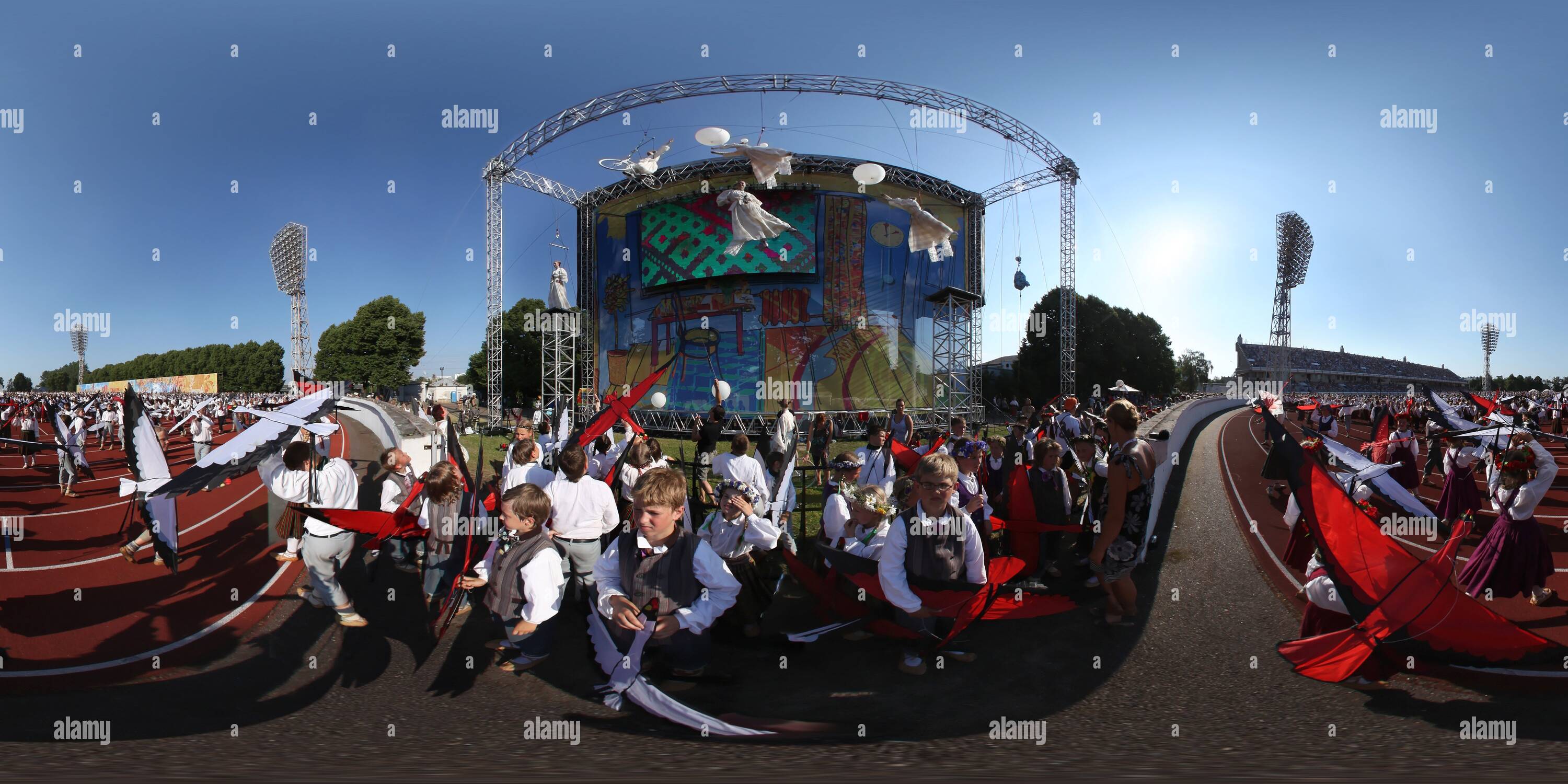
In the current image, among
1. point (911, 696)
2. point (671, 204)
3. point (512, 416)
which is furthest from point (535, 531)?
point (512, 416)

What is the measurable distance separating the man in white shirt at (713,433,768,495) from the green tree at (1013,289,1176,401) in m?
34.4

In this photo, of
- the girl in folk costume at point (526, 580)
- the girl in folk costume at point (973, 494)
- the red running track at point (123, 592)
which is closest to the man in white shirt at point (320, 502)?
the red running track at point (123, 592)

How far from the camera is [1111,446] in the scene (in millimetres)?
4805

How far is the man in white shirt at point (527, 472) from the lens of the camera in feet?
18.6

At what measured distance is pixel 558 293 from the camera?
80.2 feet

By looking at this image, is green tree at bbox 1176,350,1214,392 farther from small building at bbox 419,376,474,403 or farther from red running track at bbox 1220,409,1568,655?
small building at bbox 419,376,474,403

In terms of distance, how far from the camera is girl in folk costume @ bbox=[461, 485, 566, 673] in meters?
3.51

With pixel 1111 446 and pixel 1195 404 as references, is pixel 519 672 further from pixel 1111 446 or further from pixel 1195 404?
pixel 1195 404

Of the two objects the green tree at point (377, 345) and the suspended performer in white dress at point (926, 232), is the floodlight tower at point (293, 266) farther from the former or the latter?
the suspended performer in white dress at point (926, 232)

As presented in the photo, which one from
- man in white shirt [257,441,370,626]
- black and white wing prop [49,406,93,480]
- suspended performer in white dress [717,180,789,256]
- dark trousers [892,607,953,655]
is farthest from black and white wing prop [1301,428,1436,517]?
suspended performer in white dress [717,180,789,256]

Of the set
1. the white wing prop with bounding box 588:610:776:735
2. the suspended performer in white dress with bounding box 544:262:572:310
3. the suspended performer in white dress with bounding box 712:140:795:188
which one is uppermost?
the suspended performer in white dress with bounding box 712:140:795:188

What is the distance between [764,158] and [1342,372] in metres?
106

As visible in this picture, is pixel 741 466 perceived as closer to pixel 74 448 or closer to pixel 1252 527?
pixel 1252 527

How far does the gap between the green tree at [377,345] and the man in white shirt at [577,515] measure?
46238 millimetres
